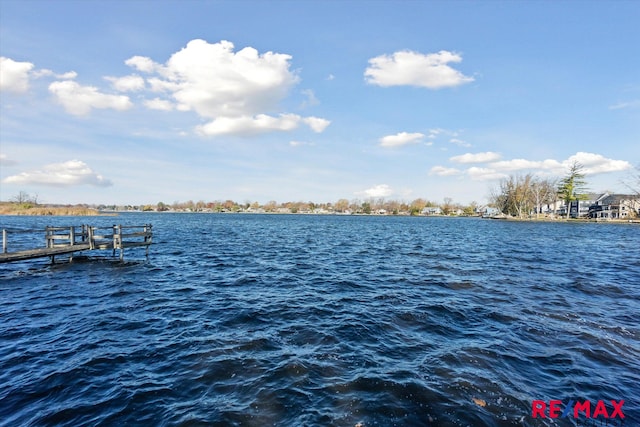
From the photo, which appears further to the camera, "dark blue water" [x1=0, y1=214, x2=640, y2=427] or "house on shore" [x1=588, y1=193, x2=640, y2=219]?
"house on shore" [x1=588, y1=193, x2=640, y2=219]

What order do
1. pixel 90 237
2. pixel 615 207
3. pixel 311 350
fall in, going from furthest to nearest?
pixel 615 207 → pixel 90 237 → pixel 311 350

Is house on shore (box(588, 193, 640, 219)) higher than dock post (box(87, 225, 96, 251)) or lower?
higher

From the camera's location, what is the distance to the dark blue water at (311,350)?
6.30m

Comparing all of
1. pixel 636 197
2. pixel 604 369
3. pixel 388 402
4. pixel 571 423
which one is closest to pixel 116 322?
pixel 388 402

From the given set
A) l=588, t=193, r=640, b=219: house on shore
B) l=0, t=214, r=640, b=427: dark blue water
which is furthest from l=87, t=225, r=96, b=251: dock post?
l=588, t=193, r=640, b=219: house on shore

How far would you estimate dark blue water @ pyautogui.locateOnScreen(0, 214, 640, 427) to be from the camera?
6305 millimetres

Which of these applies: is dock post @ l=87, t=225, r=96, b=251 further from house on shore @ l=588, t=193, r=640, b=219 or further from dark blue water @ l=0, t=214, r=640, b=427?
house on shore @ l=588, t=193, r=640, b=219

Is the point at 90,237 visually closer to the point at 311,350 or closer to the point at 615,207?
the point at 311,350

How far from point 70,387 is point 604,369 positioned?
12.8m

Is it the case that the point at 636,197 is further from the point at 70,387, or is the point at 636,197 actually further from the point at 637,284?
the point at 70,387

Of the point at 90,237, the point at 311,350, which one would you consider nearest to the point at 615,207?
the point at 311,350

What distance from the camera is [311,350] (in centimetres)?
883

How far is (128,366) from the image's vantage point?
7984 millimetres

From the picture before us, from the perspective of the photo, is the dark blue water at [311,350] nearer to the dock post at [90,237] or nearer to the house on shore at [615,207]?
the dock post at [90,237]
